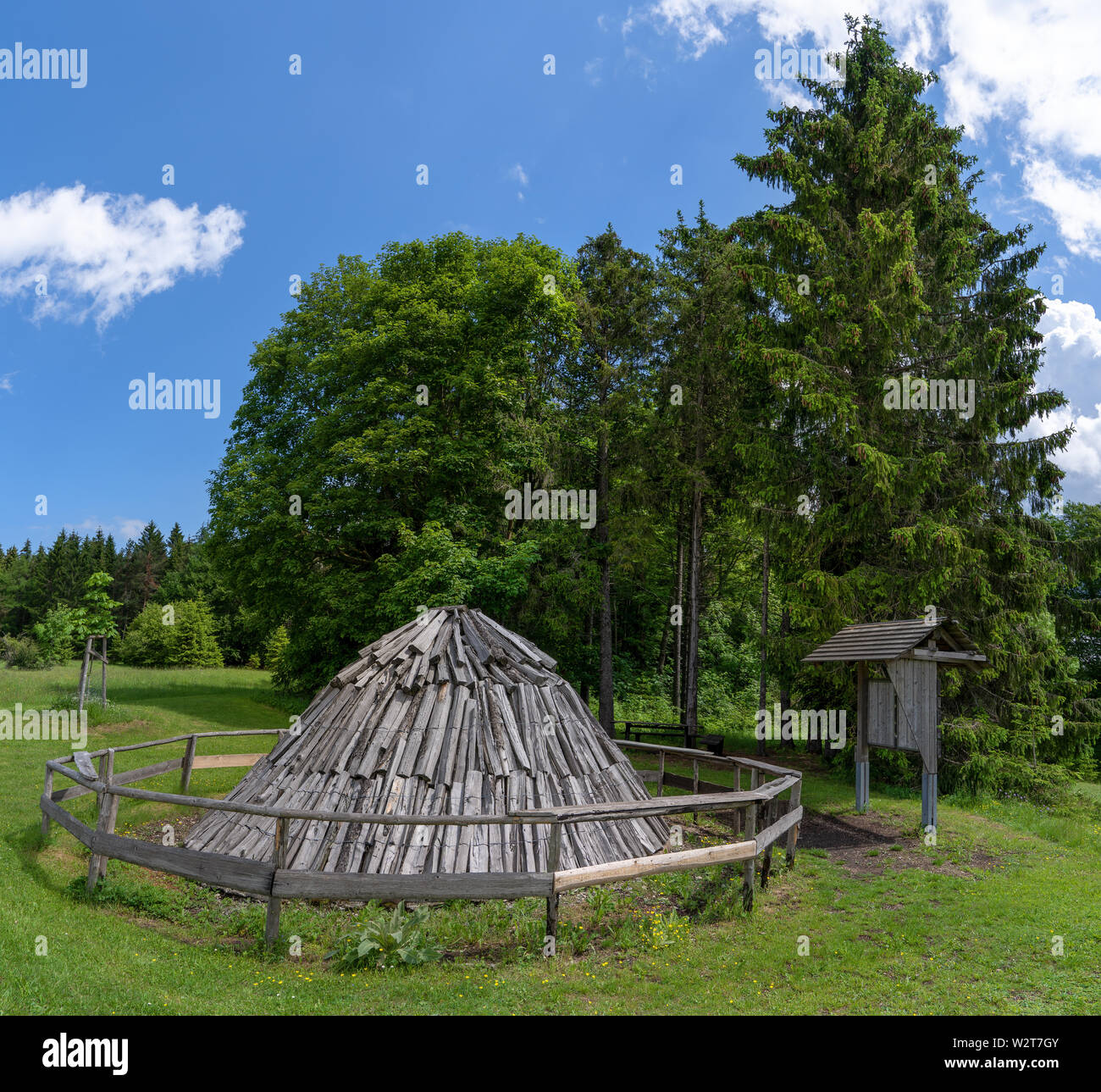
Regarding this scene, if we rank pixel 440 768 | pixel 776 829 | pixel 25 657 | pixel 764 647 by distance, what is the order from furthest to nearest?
A: pixel 25 657
pixel 764 647
pixel 440 768
pixel 776 829

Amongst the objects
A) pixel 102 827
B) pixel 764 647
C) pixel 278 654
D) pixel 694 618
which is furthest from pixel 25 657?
pixel 764 647

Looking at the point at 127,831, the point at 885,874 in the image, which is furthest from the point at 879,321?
the point at 127,831

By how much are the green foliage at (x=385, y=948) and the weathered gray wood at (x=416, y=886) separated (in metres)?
0.26

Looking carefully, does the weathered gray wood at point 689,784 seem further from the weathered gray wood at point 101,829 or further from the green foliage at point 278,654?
the green foliage at point 278,654

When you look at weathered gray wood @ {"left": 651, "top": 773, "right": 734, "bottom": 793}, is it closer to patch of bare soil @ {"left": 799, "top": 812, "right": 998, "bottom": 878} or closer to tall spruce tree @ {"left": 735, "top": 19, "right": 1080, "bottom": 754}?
patch of bare soil @ {"left": 799, "top": 812, "right": 998, "bottom": 878}

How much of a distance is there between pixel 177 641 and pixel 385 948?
160 ft

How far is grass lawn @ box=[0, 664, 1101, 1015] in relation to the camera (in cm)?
630

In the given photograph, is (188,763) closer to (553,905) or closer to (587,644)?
(553,905)

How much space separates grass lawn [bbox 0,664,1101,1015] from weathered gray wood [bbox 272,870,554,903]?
52 centimetres

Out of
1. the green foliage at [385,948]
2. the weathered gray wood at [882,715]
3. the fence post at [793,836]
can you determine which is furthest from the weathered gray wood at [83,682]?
the weathered gray wood at [882,715]

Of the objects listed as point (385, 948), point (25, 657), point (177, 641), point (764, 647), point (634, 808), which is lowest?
point (25, 657)

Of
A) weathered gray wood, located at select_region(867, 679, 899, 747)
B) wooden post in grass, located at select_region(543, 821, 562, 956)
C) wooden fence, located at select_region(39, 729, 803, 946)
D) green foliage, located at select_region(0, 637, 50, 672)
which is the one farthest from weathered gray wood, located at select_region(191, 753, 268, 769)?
green foliage, located at select_region(0, 637, 50, 672)

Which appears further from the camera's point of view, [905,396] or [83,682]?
[83,682]

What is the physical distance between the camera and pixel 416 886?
755cm
